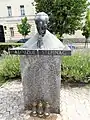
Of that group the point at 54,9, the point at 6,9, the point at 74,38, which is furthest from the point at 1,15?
the point at 54,9

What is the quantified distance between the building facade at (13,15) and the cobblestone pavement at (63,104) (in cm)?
2102

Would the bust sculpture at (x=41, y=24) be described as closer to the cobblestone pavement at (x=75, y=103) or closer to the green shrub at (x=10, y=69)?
the cobblestone pavement at (x=75, y=103)

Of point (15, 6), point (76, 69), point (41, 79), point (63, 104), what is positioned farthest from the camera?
point (15, 6)

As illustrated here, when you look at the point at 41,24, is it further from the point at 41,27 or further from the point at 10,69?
the point at 10,69

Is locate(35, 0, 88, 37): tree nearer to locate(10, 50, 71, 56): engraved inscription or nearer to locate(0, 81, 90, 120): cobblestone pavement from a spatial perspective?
locate(0, 81, 90, 120): cobblestone pavement

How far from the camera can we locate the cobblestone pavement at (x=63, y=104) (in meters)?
3.93

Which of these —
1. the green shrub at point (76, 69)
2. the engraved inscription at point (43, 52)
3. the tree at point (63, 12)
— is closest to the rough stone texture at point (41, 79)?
the engraved inscription at point (43, 52)

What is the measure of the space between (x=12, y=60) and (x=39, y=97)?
9.78 feet

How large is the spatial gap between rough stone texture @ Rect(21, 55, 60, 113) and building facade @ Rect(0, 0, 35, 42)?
22.3m

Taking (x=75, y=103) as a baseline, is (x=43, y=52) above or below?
above

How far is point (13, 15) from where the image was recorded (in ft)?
87.1

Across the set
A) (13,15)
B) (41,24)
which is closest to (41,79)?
(41,24)

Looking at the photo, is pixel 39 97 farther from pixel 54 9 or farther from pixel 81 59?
pixel 54 9

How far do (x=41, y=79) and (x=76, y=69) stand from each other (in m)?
2.36
